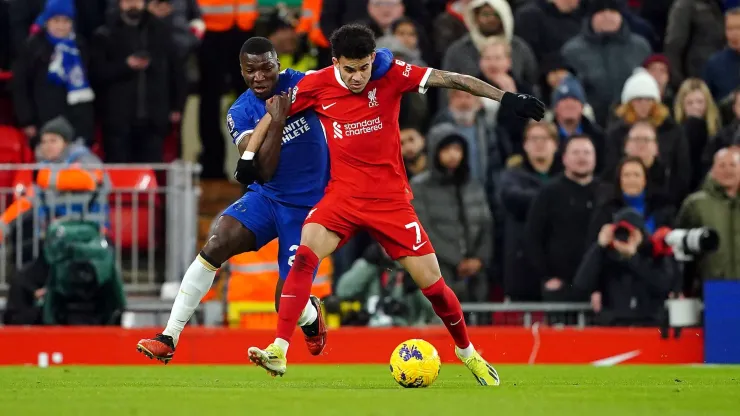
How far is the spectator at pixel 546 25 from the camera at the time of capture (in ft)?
59.9

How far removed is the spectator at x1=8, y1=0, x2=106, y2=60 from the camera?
17.8 metres

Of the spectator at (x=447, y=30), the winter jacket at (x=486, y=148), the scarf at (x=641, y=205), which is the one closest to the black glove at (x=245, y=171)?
the scarf at (x=641, y=205)

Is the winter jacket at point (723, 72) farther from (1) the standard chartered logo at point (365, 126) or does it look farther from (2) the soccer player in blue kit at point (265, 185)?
(1) the standard chartered logo at point (365, 126)

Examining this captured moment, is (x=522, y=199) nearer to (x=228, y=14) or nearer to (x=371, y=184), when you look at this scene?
(x=228, y=14)

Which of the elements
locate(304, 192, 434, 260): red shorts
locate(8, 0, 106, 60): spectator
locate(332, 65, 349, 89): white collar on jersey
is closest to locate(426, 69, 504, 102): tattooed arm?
locate(332, 65, 349, 89): white collar on jersey

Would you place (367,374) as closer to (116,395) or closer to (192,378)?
(192,378)

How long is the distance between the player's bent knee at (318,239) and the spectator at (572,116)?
662cm

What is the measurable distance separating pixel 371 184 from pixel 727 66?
327 inches

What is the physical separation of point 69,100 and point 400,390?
28.4ft

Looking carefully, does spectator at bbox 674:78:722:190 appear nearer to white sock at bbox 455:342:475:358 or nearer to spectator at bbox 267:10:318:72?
spectator at bbox 267:10:318:72

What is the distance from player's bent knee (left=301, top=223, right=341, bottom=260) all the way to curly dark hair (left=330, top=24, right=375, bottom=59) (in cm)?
113

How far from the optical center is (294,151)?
11.4 metres

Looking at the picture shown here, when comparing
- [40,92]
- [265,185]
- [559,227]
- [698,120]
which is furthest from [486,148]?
[265,185]

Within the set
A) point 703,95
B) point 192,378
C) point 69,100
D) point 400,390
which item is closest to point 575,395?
point 400,390
